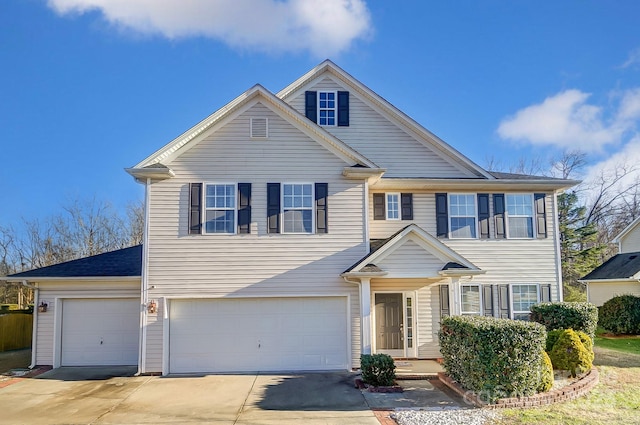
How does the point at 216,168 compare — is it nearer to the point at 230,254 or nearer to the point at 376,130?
the point at 230,254

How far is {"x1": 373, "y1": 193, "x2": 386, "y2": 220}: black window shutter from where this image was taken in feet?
45.0

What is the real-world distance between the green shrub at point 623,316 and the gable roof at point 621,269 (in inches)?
74.2

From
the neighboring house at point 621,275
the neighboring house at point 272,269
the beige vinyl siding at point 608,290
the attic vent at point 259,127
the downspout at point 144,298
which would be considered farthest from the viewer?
the beige vinyl siding at point 608,290

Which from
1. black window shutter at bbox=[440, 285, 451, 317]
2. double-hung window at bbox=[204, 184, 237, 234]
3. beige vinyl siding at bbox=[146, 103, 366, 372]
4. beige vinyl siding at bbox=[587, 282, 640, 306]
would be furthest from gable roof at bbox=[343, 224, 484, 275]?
beige vinyl siding at bbox=[587, 282, 640, 306]

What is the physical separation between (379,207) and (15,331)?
49.9 feet

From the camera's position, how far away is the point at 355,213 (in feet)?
41.2

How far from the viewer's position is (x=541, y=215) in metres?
14.0

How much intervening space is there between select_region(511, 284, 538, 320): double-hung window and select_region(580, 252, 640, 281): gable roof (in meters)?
8.10

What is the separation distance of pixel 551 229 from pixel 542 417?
7.83m

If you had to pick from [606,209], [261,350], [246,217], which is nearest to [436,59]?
[246,217]

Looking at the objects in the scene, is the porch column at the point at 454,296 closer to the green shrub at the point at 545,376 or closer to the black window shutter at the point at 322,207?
the green shrub at the point at 545,376

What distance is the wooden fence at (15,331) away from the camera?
1711cm

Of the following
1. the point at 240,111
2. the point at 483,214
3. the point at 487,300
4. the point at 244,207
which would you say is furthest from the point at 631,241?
the point at 240,111

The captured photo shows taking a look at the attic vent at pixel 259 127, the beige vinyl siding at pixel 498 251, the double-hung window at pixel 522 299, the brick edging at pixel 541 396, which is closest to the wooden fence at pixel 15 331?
the attic vent at pixel 259 127
